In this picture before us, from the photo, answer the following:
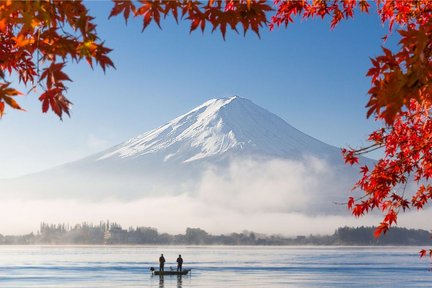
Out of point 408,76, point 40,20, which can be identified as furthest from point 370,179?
Result: point 40,20

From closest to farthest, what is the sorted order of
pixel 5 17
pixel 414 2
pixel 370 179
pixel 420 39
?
1. pixel 420 39
2. pixel 5 17
3. pixel 414 2
4. pixel 370 179

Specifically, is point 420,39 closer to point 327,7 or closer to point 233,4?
point 233,4

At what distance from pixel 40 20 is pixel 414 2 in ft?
18.6

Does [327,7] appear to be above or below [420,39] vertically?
above

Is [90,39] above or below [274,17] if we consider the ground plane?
below

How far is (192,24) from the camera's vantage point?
565 cm

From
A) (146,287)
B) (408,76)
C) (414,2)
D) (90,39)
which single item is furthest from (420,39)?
(146,287)

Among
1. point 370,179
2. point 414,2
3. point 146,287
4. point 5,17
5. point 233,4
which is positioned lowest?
point 146,287

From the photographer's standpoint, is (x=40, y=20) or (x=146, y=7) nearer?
(x=40, y=20)

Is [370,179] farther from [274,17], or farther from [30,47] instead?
[30,47]

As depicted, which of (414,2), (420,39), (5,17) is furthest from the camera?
(414,2)

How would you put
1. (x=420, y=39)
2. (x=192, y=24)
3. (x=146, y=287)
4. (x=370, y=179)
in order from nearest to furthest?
(x=420, y=39) → (x=192, y=24) → (x=370, y=179) → (x=146, y=287)

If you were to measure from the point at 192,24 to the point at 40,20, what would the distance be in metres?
1.35

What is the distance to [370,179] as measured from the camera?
969 centimetres
